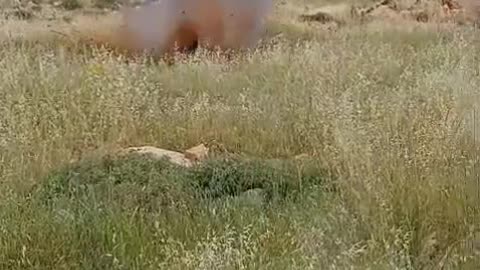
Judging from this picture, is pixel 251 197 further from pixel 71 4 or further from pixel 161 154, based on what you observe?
pixel 71 4

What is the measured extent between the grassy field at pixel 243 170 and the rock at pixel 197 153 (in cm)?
7

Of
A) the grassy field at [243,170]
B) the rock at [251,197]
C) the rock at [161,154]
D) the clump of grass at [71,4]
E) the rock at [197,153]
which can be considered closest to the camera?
the grassy field at [243,170]

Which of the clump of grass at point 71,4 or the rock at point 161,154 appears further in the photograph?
the clump of grass at point 71,4

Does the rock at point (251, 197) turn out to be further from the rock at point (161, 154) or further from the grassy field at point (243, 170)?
the rock at point (161, 154)

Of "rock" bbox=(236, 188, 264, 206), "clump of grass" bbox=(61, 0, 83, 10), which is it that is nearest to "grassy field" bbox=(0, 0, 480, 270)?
"rock" bbox=(236, 188, 264, 206)

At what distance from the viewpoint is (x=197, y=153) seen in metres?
4.84

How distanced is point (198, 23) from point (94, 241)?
17.4 ft

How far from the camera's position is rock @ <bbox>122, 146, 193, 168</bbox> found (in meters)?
4.57

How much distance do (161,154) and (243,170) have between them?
23.4 inches

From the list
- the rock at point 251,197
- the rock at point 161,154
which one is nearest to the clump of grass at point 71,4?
the rock at point 161,154

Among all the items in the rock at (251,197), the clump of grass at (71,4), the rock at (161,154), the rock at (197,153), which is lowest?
the clump of grass at (71,4)

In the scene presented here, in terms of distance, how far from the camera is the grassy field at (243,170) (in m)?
3.27

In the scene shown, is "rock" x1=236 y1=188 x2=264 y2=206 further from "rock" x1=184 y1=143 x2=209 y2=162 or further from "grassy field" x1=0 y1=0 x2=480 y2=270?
"rock" x1=184 y1=143 x2=209 y2=162

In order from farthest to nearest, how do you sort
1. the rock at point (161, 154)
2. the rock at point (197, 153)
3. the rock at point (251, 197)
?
the rock at point (197, 153)
the rock at point (161, 154)
the rock at point (251, 197)
